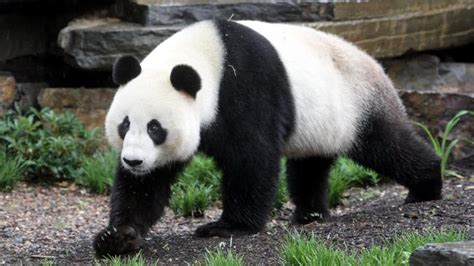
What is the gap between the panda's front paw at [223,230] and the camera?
233 inches

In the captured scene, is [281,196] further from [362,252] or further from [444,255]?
[444,255]

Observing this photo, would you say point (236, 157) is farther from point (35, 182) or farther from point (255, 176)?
→ point (35, 182)

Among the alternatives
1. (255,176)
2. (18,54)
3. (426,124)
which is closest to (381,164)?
(255,176)

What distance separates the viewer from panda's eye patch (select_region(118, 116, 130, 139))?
5348 mm

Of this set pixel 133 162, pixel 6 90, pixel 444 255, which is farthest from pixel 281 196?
pixel 444 255

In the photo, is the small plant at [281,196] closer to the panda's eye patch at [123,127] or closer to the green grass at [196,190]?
the green grass at [196,190]

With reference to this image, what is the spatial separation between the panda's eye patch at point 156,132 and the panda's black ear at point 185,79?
26 centimetres

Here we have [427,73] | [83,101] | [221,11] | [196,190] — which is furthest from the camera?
[427,73]

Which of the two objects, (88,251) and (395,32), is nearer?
(88,251)

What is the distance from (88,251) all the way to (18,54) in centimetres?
388

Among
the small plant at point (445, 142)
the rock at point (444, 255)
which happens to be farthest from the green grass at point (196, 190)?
the rock at point (444, 255)

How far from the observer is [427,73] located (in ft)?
30.5

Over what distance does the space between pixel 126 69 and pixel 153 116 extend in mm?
373

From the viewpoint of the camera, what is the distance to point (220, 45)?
19.2 ft
